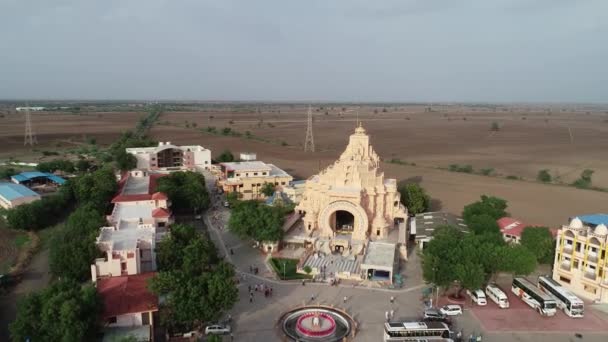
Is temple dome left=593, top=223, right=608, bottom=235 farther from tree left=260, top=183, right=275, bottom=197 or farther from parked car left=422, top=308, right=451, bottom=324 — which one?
tree left=260, top=183, right=275, bottom=197

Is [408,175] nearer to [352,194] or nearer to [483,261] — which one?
[352,194]

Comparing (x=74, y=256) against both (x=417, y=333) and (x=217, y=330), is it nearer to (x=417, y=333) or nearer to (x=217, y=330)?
(x=217, y=330)

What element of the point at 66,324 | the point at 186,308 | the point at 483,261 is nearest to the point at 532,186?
the point at 483,261

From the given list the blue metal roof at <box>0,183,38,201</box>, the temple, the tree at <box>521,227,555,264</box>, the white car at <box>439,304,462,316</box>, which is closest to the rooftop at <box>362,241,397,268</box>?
the temple

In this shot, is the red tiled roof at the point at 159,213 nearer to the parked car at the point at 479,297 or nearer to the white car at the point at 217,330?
the white car at the point at 217,330

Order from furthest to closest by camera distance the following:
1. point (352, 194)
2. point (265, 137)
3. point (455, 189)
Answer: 1. point (265, 137)
2. point (455, 189)
3. point (352, 194)

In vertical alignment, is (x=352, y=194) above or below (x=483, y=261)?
above

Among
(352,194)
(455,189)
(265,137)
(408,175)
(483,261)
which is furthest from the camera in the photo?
(265,137)
